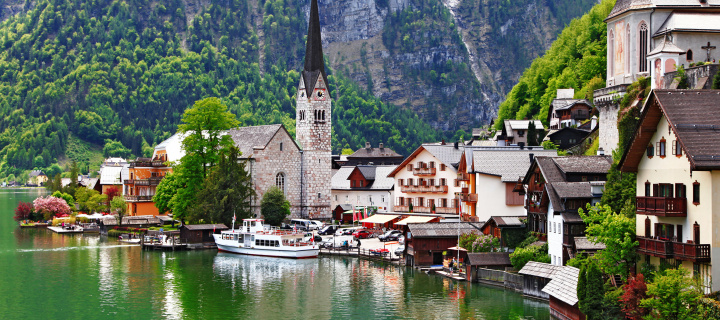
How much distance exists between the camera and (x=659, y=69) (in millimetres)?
54250

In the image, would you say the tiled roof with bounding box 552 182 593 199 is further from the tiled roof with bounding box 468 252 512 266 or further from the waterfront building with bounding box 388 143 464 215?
the waterfront building with bounding box 388 143 464 215

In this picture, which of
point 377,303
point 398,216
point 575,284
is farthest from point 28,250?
point 575,284

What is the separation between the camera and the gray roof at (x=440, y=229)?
61812 millimetres

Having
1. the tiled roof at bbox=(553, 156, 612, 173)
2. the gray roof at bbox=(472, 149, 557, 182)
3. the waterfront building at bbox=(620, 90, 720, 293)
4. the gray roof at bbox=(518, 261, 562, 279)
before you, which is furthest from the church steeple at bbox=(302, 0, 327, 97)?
the waterfront building at bbox=(620, 90, 720, 293)

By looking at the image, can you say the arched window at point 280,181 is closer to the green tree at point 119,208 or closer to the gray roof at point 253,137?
the gray roof at point 253,137

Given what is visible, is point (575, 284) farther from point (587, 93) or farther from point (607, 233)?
point (587, 93)

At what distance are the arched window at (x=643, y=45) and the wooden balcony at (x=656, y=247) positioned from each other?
26861 mm

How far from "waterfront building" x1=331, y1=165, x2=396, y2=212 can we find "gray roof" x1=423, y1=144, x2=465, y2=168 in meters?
16.0

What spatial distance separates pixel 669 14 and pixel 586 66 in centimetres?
4876

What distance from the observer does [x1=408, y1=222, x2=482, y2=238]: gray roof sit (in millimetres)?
61812

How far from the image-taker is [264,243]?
7619cm

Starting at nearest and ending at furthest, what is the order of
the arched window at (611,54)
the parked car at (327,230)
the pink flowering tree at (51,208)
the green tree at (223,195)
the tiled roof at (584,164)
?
the tiled roof at (584,164) < the arched window at (611,54) < the green tree at (223,195) < the parked car at (327,230) < the pink flowering tree at (51,208)

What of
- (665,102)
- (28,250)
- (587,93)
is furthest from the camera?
(587,93)

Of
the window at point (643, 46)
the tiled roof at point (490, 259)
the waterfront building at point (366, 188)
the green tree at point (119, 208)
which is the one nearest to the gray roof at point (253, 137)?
the waterfront building at point (366, 188)
